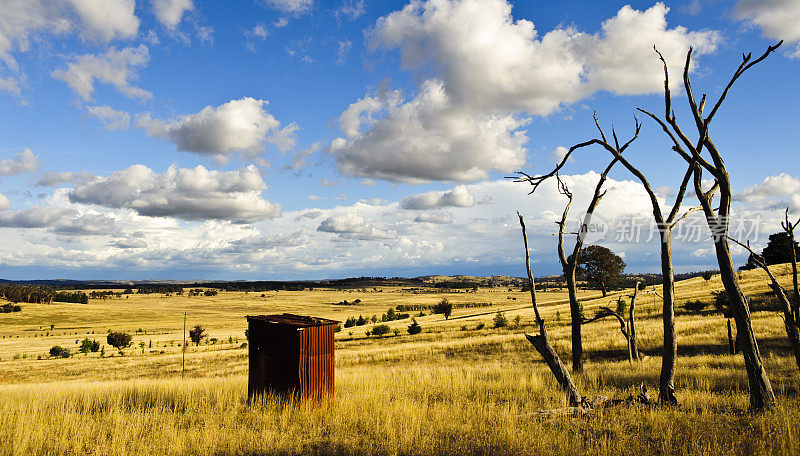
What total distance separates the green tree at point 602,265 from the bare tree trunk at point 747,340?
5684 cm

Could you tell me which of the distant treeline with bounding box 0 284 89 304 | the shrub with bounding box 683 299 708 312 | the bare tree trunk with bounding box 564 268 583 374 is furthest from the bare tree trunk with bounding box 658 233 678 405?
the distant treeline with bounding box 0 284 89 304

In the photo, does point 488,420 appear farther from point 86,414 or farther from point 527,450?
point 86,414

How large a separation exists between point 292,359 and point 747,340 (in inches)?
383

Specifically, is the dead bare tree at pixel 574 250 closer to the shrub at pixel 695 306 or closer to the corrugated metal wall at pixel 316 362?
the corrugated metal wall at pixel 316 362

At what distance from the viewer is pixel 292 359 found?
1076 cm

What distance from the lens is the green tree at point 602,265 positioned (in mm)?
63188

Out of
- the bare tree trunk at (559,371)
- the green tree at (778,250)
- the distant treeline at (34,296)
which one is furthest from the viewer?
the distant treeline at (34,296)

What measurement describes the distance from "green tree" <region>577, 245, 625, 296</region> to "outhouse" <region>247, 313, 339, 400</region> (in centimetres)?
5841

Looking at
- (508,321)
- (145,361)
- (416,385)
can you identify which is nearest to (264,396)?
(416,385)

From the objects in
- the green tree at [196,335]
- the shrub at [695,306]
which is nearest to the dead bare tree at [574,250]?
the shrub at [695,306]

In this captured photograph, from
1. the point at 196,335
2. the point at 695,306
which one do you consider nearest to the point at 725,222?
the point at 695,306

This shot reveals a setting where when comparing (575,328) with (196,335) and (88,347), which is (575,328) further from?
(88,347)

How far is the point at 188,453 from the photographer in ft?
24.0

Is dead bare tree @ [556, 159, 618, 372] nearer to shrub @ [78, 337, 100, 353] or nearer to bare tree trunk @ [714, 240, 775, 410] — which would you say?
bare tree trunk @ [714, 240, 775, 410]
